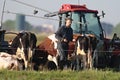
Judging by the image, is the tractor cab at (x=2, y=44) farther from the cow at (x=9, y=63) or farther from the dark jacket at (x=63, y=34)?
the dark jacket at (x=63, y=34)

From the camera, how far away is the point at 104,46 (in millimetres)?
19406

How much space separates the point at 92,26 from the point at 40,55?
2992mm

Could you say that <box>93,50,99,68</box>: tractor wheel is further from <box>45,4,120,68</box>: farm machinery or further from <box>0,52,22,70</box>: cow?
<box>0,52,22,70</box>: cow

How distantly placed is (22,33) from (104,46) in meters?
3.40

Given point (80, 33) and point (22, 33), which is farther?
point (80, 33)

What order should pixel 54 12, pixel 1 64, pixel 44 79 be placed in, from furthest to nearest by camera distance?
pixel 54 12 < pixel 1 64 < pixel 44 79

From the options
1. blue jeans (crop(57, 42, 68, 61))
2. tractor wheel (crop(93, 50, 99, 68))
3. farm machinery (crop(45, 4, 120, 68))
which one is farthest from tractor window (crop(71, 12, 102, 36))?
blue jeans (crop(57, 42, 68, 61))

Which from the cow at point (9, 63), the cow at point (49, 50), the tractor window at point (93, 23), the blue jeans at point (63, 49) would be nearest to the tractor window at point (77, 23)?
the tractor window at point (93, 23)

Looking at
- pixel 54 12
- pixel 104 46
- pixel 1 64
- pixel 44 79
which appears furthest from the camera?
pixel 54 12

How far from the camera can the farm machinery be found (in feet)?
63.2

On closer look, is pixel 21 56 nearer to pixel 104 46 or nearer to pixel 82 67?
pixel 82 67

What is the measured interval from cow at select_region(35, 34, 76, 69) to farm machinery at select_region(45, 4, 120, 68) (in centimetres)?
117

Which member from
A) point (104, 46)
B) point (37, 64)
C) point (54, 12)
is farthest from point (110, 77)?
point (54, 12)

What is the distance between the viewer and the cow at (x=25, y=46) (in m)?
17.3
